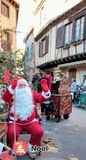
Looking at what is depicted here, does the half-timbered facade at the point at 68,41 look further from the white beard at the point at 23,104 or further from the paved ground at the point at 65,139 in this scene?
the white beard at the point at 23,104

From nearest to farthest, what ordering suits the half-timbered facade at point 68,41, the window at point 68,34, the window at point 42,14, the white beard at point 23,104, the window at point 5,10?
the white beard at point 23,104 → the half-timbered facade at point 68,41 → the window at point 68,34 → the window at point 5,10 → the window at point 42,14

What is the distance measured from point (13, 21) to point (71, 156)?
2016 cm

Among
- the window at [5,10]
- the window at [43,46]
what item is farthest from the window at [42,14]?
the window at [5,10]

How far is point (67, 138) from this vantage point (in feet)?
19.0

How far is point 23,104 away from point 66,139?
170 centimetres

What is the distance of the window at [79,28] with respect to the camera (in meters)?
14.5

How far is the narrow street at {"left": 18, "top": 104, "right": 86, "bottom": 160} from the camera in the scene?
15.0 feet

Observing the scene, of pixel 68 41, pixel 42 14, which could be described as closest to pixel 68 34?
pixel 68 41

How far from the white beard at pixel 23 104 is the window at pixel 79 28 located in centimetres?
1038

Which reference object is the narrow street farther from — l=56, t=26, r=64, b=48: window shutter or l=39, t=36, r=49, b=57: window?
l=39, t=36, r=49, b=57: window

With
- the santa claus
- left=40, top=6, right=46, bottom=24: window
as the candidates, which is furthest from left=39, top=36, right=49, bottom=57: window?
the santa claus

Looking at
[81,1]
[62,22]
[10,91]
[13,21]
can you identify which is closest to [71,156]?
[10,91]

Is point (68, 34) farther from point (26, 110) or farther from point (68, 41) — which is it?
point (26, 110)

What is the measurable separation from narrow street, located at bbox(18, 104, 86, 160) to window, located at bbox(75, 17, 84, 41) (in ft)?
24.6
